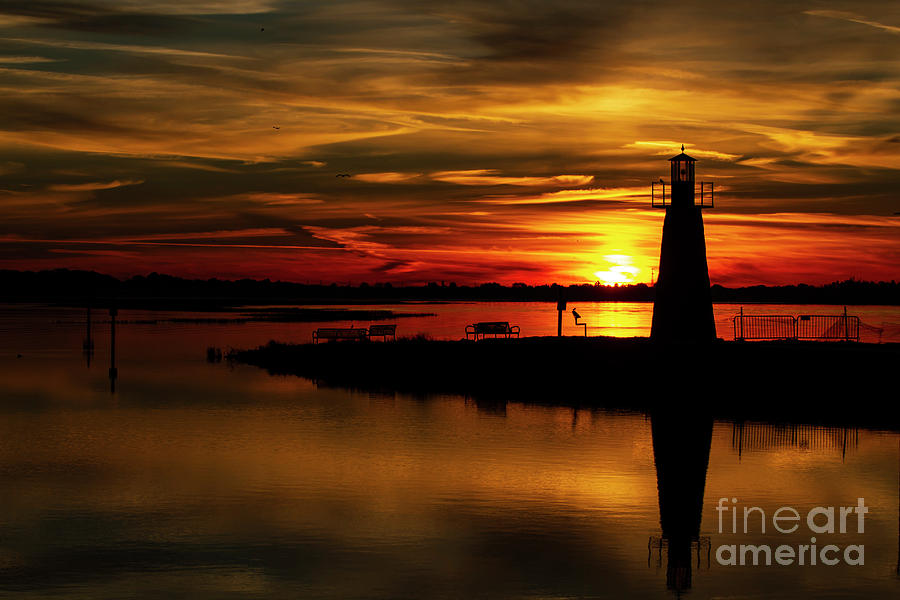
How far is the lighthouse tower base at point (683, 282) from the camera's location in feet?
147

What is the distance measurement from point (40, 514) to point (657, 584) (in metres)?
11.9

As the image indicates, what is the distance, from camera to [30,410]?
1458 inches

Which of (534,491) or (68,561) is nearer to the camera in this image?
(68,561)

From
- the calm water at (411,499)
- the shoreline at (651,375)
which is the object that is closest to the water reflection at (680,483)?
the calm water at (411,499)

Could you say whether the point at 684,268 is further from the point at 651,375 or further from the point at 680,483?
the point at 680,483

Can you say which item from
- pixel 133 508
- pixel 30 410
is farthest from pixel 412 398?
pixel 133 508

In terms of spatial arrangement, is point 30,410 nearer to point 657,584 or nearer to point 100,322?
point 657,584

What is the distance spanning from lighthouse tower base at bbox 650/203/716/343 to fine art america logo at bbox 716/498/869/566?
24.2 meters

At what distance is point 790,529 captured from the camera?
62.3 ft

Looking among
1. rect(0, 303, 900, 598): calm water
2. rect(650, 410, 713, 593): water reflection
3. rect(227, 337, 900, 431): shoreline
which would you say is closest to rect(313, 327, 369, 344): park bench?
rect(227, 337, 900, 431): shoreline

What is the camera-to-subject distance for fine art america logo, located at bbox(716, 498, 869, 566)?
16922 mm

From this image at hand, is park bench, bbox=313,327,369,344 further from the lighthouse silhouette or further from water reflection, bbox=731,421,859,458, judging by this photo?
water reflection, bbox=731,421,859,458

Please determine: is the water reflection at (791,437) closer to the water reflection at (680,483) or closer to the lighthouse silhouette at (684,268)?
the water reflection at (680,483)

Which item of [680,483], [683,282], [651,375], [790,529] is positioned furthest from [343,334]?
[790,529]
